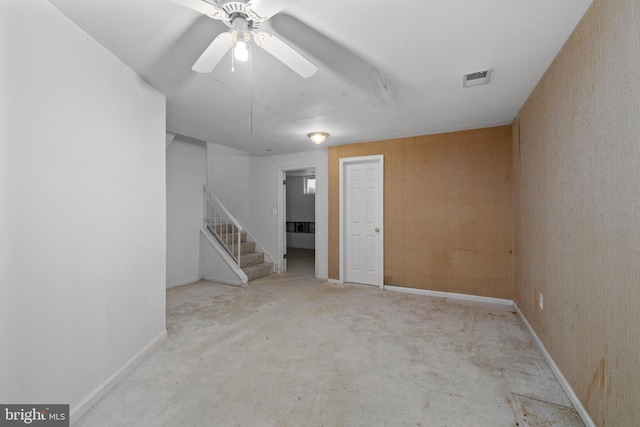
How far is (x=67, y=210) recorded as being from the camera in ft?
5.27

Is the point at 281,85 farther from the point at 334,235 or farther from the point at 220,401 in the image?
the point at 334,235

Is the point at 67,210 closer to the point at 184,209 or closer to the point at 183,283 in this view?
the point at 184,209

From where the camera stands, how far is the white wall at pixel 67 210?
51.8 inches

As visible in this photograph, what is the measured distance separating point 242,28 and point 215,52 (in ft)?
0.84

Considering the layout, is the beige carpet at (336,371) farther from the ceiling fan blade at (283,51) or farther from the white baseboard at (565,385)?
the ceiling fan blade at (283,51)

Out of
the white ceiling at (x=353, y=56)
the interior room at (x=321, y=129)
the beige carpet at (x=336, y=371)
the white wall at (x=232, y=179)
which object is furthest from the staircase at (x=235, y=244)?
the white ceiling at (x=353, y=56)

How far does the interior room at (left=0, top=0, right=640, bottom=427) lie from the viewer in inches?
53.2

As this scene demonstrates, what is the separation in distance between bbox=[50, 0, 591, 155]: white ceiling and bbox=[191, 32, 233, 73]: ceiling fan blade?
22cm

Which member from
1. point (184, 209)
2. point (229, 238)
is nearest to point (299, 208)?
point (229, 238)

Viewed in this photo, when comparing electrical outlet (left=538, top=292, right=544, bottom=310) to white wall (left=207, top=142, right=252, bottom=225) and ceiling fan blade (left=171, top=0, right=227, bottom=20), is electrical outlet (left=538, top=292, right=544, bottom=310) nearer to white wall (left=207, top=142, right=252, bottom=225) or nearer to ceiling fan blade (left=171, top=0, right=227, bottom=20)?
ceiling fan blade (left=171, top=0, right=227, bottom=20)

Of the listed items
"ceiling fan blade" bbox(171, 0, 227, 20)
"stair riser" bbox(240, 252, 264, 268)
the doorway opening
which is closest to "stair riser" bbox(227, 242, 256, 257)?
"stair riser" bbox(240, 252, 264, 268)

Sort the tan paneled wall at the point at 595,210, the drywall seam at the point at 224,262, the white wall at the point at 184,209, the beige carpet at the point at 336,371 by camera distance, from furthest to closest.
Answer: the drywall seam at the point at 224,262
the white wall at the point at 184,209
the beige carpet at the point at 336,371
the tan paneled wall at the point at 595,210

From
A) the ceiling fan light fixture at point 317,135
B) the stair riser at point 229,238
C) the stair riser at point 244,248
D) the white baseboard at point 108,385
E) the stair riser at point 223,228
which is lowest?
the white baseboard at point 108,385

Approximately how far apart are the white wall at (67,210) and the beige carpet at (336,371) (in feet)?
1.46
